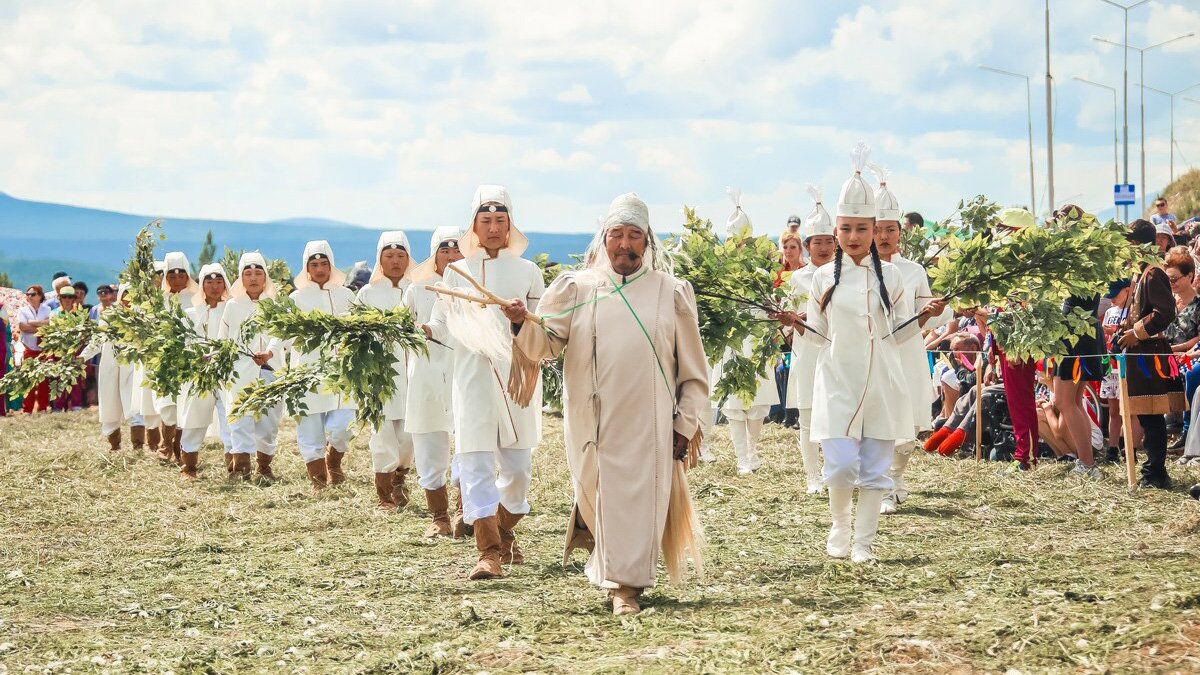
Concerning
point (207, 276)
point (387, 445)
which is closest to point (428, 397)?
point (387, 445)

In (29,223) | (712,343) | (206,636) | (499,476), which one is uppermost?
(29,223)

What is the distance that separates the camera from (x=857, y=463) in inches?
324

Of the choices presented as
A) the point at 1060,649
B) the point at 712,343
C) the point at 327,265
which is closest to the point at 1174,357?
the point at 712,343

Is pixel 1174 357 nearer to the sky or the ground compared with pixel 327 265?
nearer to the ground

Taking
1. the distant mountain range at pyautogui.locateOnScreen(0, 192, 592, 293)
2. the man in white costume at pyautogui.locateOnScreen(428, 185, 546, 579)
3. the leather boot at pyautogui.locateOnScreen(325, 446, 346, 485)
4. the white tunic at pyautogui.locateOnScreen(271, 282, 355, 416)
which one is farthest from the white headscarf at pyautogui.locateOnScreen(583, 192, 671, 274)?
the distant mountain range at pyautogui.locateOnScreen(0, 192, 592, 293)

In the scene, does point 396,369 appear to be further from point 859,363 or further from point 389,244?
point 859,363

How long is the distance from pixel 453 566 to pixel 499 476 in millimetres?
630

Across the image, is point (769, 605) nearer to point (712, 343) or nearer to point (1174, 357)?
point (712, 343)

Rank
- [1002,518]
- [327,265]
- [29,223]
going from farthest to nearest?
[29,223] → [327,265] → [1002,518]

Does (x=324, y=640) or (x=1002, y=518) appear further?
(x=1002, y=518)

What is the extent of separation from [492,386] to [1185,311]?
6349 mm

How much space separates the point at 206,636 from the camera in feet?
22.3

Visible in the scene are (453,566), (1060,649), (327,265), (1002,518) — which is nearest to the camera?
(1060,649)

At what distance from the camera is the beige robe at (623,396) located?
699 centimetres
